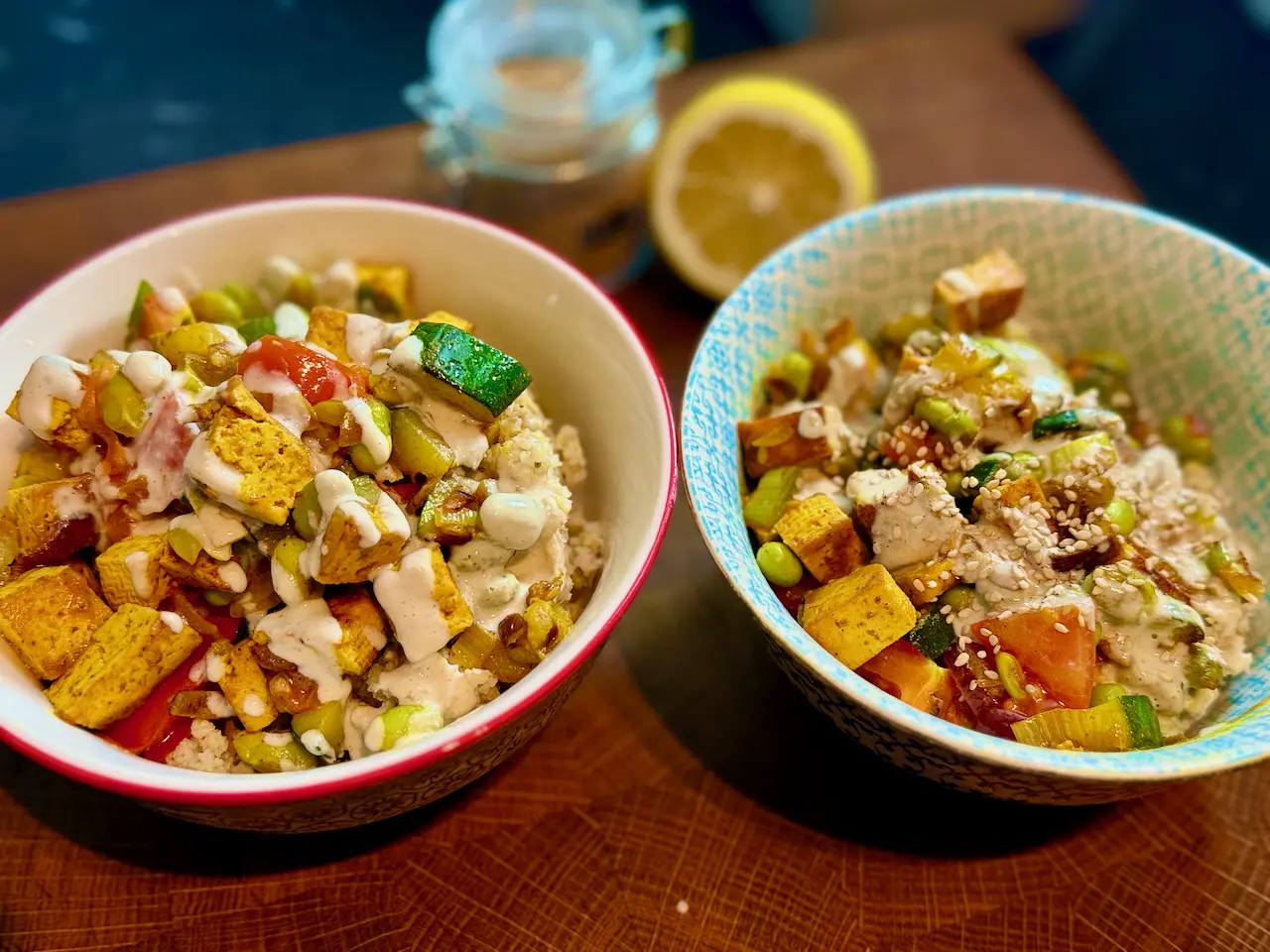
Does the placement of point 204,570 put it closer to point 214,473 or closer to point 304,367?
point 214,473

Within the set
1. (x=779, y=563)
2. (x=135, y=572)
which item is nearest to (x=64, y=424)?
(x=135, y=572)

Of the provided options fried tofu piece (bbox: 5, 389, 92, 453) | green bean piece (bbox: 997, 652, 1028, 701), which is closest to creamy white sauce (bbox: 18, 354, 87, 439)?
fried tofu piece (bbox: 5, 389, 92, 453)

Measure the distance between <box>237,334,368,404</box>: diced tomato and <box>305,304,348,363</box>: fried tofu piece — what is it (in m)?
0.09

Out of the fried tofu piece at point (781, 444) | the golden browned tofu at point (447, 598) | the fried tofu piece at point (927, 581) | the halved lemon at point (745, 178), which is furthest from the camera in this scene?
the halved lemon at point (745, 178)

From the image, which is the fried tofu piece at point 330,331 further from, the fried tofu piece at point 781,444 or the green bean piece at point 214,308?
the fried tofu piece at point 781,444

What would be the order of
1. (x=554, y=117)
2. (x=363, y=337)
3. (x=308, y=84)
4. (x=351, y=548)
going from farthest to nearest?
(x=308, y=84) < (x=554, y=117) < (x=363, y=337) < (x=351, y=548)

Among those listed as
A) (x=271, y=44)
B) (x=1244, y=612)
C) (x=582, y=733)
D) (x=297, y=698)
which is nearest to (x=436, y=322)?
(x=297, y=698)

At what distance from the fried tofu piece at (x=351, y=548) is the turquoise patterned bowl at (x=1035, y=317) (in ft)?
1.15

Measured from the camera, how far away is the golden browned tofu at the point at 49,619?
107cm

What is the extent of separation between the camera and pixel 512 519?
1.11m

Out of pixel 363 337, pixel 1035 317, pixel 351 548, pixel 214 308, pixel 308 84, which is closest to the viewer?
pixel 351 548

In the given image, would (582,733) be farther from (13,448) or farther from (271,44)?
(271,44)

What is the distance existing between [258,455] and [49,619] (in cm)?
29

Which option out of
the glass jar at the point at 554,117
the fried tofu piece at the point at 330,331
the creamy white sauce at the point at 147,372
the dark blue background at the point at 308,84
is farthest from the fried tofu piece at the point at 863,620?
the dark blue background at the point at 308,84
